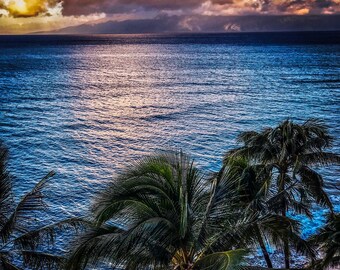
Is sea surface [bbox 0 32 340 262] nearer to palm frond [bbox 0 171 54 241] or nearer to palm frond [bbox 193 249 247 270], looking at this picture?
palm frond [bbox 0 171 54 241]

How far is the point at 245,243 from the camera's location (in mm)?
12953

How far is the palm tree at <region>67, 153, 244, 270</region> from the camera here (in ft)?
38.8

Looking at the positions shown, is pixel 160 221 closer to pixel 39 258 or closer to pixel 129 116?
pixel 39 258

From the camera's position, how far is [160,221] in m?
11.9

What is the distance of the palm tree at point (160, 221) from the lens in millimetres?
11812

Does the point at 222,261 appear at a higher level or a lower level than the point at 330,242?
higher

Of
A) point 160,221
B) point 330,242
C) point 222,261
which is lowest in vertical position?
point 330,242

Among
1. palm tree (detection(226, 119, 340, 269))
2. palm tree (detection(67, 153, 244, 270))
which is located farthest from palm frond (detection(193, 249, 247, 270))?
palm tree (detection(226, 119, 340, 269))

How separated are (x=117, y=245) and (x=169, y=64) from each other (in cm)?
16723

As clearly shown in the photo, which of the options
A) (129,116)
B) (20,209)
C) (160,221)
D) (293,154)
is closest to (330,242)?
(293,154)

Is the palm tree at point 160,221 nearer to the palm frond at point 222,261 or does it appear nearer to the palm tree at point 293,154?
the palm frond at point 222,261

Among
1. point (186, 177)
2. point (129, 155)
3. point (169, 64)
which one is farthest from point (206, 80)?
point (186, 177)

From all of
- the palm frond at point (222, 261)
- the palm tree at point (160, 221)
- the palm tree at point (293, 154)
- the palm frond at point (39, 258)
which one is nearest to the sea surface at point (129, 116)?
the palm tree at point (293, 154)

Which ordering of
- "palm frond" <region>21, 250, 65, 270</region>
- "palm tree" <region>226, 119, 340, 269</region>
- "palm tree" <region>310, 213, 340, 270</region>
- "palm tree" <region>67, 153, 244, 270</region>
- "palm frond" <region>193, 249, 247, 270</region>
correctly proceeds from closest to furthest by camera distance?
"palm frond" <region>193, 249, 247, 270</region> < "palm tree" <region>67, 153, 244, 270</region> < "palm tree" <region>310, 213, 340, 270</region> < "palm frond" <region>21, 250, 65, 270</region> < "palm tree" <region>226, 119, 340, 269</region>
